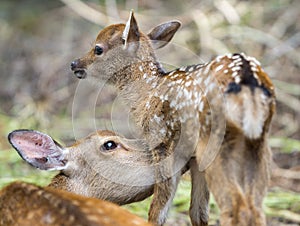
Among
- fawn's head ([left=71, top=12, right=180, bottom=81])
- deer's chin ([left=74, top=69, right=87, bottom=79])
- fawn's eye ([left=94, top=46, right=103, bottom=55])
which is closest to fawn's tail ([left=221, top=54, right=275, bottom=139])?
fawn's head ([left=71, top=12, right=180, bottom=81])

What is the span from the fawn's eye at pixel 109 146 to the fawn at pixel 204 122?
0.83ft

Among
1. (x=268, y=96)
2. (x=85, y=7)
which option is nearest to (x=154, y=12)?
(x=85, y=7)

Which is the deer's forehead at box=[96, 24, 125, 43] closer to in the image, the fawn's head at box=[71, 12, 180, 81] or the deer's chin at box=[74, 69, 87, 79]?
the fawn's head at box=[71, 12, 180, 81]

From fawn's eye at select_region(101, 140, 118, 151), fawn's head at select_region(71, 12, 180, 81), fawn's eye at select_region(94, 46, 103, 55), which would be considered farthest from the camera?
fawn's eye at select_region(94, 46, 103, 55)

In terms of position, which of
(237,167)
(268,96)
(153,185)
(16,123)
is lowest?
(16,123)

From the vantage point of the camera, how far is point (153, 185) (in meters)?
6.23

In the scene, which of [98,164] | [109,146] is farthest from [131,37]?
[98,164]

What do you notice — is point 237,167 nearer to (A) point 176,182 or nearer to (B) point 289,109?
(A) point 176,182

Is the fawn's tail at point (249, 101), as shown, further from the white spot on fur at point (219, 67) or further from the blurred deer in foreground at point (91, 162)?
the blurred deer in foreground at point (91, 162)

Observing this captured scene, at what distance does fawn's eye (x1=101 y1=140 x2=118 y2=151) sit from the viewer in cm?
623

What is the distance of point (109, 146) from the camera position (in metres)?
6.23

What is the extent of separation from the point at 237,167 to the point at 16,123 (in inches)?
204

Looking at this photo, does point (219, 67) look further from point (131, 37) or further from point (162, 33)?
point (162, 33)

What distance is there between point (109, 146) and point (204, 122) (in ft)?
3.47
